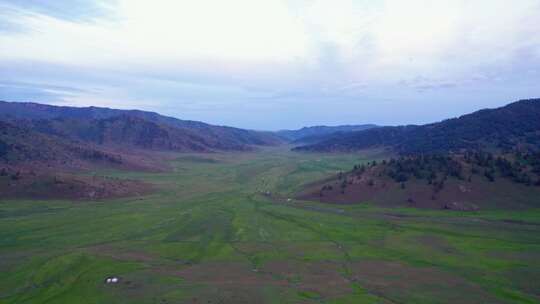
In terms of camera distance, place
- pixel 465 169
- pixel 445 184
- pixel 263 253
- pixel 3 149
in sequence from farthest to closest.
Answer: pixel 3 149 < pixel 465 169 < pixel 445 184 < pixel 263 253

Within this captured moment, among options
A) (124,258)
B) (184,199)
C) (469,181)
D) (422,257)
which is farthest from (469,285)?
(184,199)

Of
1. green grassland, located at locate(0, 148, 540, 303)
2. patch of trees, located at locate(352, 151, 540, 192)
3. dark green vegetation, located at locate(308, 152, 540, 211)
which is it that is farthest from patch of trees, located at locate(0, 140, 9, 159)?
patch of trees, located at locate(352, 151, 540, 192)

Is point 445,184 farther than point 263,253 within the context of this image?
Yes

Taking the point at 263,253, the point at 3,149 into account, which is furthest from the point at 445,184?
the point at 3,149

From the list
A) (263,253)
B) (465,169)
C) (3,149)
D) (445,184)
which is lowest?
(263,253)

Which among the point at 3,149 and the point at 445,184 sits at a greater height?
the point at 3,149

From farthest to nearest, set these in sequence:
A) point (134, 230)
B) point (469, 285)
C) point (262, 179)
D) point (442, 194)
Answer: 1. point (262, 179)
2. point (442, 194)
3. point (134, 230)
4. point (469, 285)

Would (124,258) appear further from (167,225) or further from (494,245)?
(494,245)

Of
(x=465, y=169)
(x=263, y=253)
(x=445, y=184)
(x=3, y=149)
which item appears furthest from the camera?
(x=3, y=149)

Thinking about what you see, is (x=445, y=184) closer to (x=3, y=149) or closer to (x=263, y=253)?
(x=263, y=253)
